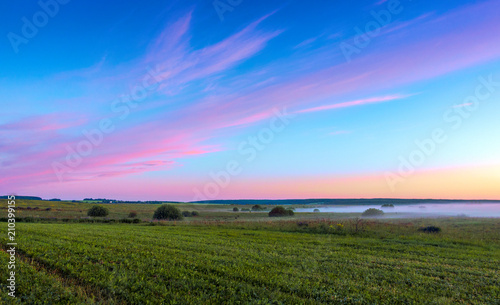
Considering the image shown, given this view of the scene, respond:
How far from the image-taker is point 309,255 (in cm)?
1546

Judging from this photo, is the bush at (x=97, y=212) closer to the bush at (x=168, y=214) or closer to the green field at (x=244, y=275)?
the bush at (x=168, y=214)

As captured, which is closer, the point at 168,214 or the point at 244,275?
the point at 244,275

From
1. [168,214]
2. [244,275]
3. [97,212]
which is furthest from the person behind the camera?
Answer: [97,212]

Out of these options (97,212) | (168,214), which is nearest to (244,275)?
(168,214)

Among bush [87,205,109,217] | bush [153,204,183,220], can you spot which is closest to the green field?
bush [153,204,183,220]

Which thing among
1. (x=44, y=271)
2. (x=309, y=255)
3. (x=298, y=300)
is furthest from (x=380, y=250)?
(x=44, y=271)

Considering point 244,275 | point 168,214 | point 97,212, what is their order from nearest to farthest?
point 244,275 → point 168,214 → point 97,212

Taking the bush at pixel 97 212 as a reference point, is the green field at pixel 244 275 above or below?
above

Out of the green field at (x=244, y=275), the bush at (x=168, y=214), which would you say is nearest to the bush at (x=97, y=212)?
the bush at (x=168, y=214)

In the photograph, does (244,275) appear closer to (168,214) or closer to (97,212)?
(168,214)

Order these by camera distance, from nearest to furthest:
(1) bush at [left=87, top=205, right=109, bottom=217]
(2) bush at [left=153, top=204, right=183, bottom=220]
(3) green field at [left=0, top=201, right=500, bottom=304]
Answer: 1. (3) green field at [left=0, top=201, right=500, bottom=304]
2. (2) bush at [left=153, top=204, right=183, bottom=220]
3. (1) bush at [left=87, top=205, right=109, bottom=217]

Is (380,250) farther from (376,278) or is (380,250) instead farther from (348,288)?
(348,288)

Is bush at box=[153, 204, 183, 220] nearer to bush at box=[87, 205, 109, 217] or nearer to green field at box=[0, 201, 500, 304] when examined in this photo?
bush at box=[87, 205, 109, 217]

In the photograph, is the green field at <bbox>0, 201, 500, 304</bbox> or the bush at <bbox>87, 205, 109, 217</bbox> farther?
the bush at <bbox>87, 205, 109, 217</bbox>
